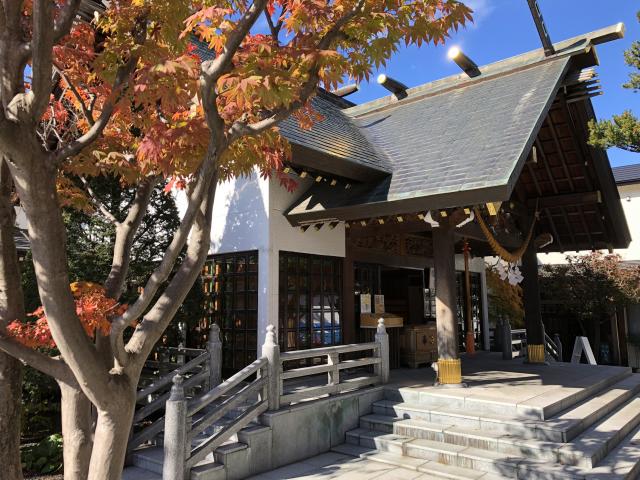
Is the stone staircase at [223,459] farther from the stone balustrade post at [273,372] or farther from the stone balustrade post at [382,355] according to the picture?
the stone balustrade post at [382,355]

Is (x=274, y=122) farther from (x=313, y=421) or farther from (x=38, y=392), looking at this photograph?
(x=38, y=392)

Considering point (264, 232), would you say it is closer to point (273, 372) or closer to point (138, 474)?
point (273, 372)

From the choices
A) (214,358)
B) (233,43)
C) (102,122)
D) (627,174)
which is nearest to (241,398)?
(214,358)

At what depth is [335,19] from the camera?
409 centimetres

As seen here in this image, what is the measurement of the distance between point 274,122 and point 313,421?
4.99 metres

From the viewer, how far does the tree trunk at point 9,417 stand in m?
3.82

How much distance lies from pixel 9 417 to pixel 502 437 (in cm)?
570

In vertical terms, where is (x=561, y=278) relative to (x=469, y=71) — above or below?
below

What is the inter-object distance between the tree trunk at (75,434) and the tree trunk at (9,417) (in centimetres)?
40

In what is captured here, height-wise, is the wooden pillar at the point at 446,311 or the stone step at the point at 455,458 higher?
the wooden pillar at the point at 446,311

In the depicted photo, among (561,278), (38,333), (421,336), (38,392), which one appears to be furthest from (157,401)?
(561,278)

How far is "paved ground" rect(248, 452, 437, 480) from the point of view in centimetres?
605

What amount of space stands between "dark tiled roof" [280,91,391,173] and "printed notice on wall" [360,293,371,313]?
304 centimetres

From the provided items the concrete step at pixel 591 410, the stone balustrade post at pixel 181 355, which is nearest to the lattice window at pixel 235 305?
the stone balustrade post at pixel 181 355
